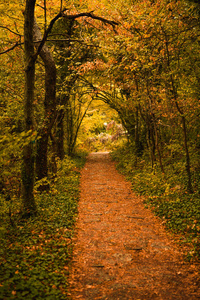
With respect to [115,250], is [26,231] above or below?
above

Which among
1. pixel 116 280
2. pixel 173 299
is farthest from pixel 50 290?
pixel 173 299

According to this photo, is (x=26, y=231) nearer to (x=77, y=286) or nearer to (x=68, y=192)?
(x=77, y=286)

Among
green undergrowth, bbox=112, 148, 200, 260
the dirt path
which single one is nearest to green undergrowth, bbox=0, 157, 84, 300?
the dirt path

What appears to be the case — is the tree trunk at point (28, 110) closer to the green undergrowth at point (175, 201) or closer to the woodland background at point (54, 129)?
the woodland background at point (54, 129)

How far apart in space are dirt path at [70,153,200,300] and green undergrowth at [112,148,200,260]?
30 cm

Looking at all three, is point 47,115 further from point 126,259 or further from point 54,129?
point 126,259

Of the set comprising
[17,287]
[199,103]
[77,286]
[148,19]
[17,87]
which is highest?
[148,19]

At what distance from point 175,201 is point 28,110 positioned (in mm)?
4823

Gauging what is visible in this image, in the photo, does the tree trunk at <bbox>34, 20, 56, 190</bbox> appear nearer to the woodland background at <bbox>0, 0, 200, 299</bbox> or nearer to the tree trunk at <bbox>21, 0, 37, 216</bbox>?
the woodland background at <bbox>0, 0, 200, 299</bbox>

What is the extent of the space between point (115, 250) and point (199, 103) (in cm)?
478

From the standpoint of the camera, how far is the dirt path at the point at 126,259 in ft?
12.8

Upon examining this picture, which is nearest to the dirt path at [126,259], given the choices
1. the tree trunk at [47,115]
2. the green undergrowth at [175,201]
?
the green undergrowth at [175,201]

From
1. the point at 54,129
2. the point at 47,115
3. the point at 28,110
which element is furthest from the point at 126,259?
the point at 54,129

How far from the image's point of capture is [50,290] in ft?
12.0
